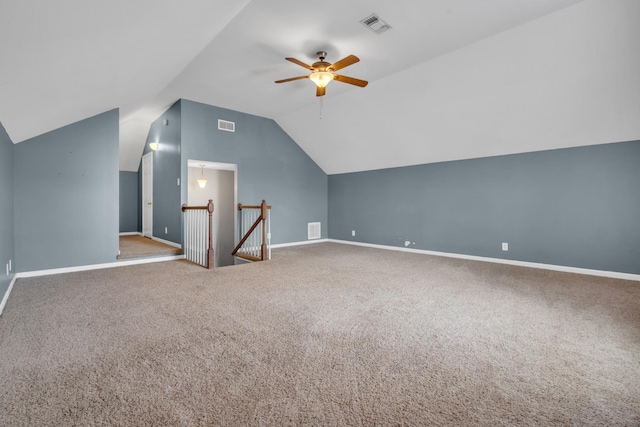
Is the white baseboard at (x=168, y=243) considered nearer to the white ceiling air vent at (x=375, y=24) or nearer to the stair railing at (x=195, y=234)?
the stair railing at (x=195, y=234)

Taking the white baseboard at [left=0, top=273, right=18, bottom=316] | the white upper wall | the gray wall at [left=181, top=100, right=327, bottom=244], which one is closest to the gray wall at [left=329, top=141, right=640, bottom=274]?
the white upper wall

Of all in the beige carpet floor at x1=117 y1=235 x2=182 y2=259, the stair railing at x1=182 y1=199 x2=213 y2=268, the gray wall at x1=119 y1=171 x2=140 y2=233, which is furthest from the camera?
the gray wall at x1=119 y1=171 x2=140 y2=233

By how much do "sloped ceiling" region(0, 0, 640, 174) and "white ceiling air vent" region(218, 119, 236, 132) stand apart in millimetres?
518

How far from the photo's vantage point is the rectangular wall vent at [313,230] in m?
7.86

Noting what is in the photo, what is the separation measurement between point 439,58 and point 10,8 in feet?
14.4

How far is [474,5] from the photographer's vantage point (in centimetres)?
295

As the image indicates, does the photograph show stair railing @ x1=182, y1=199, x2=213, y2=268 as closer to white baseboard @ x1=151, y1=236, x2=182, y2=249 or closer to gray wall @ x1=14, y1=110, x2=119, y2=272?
white baseboard @ x1=151, y1=236, x2=182, y2=249

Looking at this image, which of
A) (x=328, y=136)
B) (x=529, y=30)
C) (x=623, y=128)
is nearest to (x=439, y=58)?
(x=529, y=30)

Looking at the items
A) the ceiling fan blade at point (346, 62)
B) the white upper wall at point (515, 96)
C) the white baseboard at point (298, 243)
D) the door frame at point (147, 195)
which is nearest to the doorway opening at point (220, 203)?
the door frame at point (147, 195)

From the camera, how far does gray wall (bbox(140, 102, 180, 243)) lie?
5.74 m

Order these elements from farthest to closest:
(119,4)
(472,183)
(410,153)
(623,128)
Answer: (410,153)
(472,183)
(623,128)
(119,4)

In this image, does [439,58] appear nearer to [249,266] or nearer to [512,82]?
[512,82]

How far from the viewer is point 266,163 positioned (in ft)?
22.7

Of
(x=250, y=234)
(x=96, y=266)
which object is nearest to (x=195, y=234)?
(x=250, y=234)
